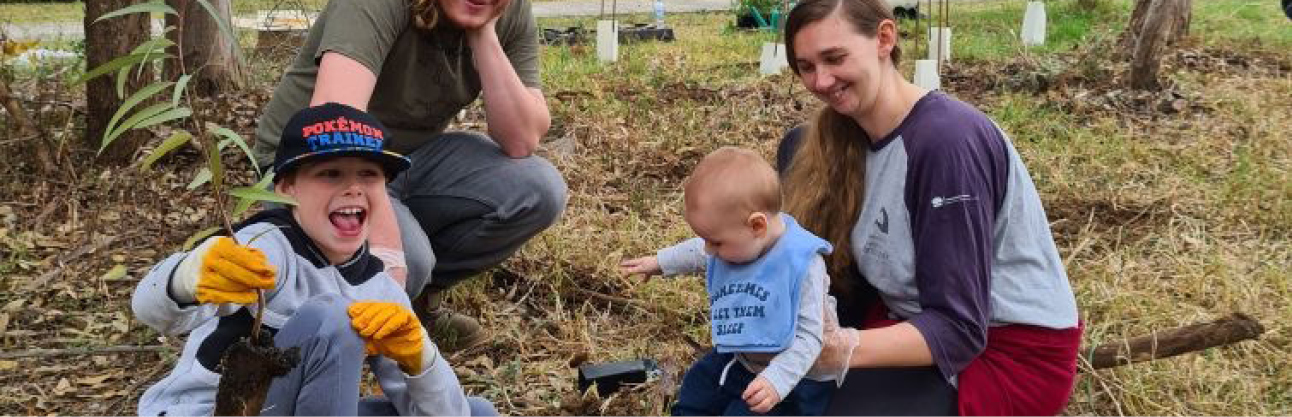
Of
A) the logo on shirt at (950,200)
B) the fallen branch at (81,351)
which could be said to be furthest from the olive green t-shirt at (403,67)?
the logo on shirt at (950,200)

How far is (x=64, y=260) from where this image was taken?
11.4 ft

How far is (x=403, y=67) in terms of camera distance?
9.21ft

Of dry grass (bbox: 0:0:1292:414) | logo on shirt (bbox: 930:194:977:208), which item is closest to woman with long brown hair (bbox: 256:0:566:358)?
dry grass (bbox: 0:0:1292:414)

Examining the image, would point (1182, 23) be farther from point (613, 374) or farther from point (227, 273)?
point (227, 273)

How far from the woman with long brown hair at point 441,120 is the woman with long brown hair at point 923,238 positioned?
0.85 metres

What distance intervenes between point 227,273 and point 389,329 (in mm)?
246

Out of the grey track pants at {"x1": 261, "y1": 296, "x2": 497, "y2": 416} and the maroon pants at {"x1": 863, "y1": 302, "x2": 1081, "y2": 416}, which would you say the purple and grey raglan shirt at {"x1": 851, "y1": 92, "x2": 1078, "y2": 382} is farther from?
the grey track pants at {"x1": 261, "y1": 296, "x2": 497, "y2": 416}

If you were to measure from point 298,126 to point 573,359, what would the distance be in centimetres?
115

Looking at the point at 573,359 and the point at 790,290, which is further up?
the point at 790,290

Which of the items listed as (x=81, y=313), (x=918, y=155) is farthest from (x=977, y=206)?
(x=81, y=313)

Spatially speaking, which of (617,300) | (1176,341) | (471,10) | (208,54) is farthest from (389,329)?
(208,54)

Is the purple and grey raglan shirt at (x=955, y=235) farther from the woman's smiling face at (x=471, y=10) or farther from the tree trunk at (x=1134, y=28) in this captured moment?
the tree trunk at (x=1134, y=28)

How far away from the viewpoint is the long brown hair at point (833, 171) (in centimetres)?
219

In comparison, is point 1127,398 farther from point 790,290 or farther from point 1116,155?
point 1116,155
